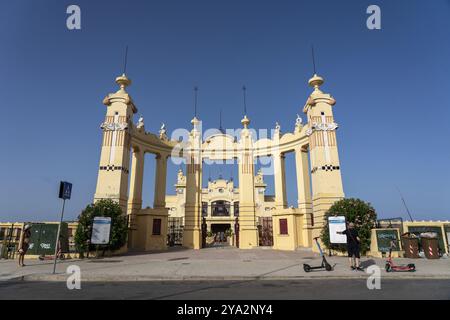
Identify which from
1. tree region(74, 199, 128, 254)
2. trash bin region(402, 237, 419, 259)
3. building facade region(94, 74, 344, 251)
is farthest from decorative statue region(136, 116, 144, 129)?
trash bin region(402, 237, 419, 259)

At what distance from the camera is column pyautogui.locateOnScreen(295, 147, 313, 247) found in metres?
23.1

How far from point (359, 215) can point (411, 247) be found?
3065 mm

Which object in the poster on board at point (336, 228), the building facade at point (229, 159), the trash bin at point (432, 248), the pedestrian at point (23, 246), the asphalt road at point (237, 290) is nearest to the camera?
the asphalt road at point (237, 290)

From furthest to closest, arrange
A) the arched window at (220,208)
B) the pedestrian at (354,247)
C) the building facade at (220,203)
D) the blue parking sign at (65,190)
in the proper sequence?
the arched window at (220,208) → the building facade at (220,203) → the blue parking sign at (65,190) → the pedestrian at (354,247)

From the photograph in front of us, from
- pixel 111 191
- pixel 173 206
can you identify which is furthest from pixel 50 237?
pixel 173 206

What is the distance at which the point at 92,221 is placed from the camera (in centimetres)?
1662

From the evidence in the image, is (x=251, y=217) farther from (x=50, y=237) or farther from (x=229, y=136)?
(x=50, y=237)

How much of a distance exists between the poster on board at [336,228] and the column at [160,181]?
52.6 feet

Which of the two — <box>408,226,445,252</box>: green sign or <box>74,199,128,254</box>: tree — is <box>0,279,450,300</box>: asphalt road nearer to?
<box>74,199,128,254</box>: tree

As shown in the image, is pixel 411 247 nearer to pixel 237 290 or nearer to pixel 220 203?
pixel 237 290

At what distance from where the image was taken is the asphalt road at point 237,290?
6.62m

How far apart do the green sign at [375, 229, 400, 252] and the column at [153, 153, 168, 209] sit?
59.6 feet

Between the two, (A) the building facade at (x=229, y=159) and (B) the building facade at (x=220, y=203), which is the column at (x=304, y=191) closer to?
(A) the building facade at (x=229, y=159)

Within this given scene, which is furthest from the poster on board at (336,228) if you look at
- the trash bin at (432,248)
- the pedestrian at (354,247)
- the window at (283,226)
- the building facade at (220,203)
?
the building facade at (220,203)
